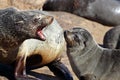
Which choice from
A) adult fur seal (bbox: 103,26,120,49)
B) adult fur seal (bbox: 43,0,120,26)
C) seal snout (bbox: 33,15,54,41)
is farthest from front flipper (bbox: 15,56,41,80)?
adult fur seal (bbox: 43,0,120,26)

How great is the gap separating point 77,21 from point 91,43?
3.93 m

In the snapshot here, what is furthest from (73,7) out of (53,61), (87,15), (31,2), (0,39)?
(0,39)

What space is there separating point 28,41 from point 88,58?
946 mm

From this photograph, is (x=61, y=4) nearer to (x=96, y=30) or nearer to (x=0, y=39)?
(x=96, y=30)

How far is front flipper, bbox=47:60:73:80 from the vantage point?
7.48 meters

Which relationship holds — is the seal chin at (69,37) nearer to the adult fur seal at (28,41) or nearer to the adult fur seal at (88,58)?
the adult fur seal at (88,58)

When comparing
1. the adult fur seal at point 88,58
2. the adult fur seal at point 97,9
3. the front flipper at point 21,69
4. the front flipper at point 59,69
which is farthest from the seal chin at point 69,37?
the adult fur seal at point 97,9

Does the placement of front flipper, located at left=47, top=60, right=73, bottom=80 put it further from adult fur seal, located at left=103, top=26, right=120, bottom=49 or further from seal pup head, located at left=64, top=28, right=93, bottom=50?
adult fur seal, located at left=103, top=26, right=120, bottom=49

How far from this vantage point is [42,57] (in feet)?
24.0

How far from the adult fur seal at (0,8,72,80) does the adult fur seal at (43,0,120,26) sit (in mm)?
4430

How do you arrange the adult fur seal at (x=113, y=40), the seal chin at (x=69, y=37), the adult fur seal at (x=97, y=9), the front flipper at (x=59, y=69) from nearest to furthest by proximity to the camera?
the seal chin at (x=69, y=37)
the front flipper at (x=59, y=69)
the adult fur seal at (x=113, y=40)
the adult fur seal at (x=97, y=9)

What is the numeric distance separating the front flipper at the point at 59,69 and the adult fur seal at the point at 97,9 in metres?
4.33

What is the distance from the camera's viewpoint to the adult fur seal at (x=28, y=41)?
21.4ft

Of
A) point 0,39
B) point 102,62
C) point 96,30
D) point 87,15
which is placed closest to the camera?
point 0,39
